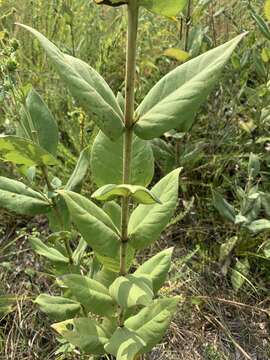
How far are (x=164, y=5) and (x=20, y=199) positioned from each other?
27.8 inches

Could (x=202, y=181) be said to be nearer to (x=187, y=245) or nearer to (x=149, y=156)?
(x=187, y=245)

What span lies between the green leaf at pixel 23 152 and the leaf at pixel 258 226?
3.19 feet

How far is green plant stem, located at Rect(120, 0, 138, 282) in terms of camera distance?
89 cm

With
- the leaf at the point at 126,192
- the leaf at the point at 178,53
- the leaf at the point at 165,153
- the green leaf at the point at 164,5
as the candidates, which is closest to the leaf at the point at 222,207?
the leaf at the point at 165,153

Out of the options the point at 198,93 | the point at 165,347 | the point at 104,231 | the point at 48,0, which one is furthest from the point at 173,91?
the point at 48,0

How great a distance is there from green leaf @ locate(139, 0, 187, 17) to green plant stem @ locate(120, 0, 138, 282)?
0.03 meters

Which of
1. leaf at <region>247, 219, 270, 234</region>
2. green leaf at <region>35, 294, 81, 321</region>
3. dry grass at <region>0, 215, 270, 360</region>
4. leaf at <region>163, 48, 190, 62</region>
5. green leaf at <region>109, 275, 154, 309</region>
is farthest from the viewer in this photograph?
leaf at <region>163, 48, 190, 62</region>

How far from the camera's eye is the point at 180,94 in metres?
1.00

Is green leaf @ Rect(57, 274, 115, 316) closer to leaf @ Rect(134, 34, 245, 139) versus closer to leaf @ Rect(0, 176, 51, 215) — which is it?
leaf @ Rect(0, 176, 51, 215)

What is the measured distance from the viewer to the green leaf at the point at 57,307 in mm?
1449

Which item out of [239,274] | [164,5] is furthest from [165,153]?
[164,5]

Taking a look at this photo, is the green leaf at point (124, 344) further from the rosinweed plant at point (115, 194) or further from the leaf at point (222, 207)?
the leaf at point (222, 207)

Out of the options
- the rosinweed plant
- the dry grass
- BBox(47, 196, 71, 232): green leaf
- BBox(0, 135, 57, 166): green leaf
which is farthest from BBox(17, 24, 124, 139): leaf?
the dry grass

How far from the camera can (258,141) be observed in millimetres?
2342
